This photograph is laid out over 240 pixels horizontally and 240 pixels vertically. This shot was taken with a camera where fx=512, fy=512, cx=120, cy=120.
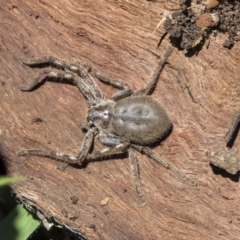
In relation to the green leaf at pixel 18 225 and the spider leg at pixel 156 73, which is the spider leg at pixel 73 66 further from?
the green leaf at pixel 18 225

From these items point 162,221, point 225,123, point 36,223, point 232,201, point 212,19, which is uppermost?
point 212,19

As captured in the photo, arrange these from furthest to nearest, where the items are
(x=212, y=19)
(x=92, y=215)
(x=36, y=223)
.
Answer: (x=36, y=223) → (x=92, y=215) → (x=212, y=19)

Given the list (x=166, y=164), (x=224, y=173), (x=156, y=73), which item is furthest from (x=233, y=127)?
(x=156, y=73)

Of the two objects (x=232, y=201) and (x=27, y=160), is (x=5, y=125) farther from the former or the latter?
(x=232, y=201)

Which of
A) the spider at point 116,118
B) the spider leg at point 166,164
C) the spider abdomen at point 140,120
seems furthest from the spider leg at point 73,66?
the spider leg at point 166,164

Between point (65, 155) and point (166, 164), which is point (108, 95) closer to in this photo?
point (65, 155)

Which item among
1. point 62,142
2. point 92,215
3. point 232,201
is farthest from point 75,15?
point 232,201
